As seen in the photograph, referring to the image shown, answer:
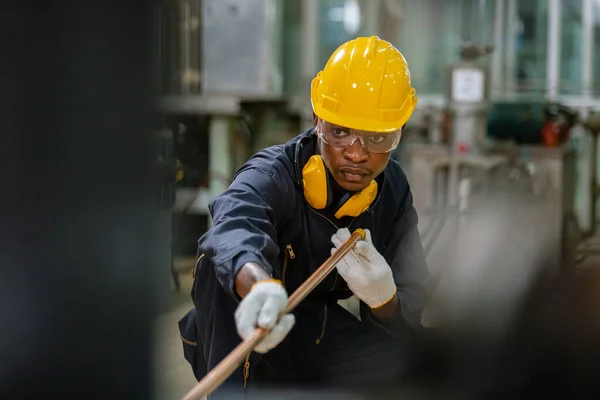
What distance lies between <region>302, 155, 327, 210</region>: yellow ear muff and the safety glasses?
4cm

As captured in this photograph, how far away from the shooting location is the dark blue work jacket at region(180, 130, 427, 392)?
A: 1179mm

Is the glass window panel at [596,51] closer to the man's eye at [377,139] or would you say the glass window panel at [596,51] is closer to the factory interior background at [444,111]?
the factory interior background at [444,111]

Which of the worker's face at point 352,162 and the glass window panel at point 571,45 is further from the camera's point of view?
the glass window panel at point 571,45

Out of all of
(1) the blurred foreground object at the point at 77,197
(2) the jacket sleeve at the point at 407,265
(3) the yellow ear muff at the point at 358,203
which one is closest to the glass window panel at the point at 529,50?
(2) the jacket sleeve at the point at 407,265

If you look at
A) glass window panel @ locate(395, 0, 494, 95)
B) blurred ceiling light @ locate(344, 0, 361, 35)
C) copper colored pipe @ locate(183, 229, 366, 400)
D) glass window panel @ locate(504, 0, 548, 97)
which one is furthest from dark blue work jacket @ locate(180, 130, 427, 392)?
glass window panel @ locate(504, 0, 548, 97)

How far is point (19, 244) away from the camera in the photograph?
118 centimetres

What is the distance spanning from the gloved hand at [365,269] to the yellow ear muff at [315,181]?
7cm

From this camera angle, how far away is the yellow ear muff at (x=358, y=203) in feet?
4.49

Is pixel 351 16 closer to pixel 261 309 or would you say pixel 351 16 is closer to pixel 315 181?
pixel 315 181

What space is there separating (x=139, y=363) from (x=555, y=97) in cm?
391

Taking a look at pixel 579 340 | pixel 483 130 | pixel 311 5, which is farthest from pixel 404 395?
pixel 311 5

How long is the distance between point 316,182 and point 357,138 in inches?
4.2

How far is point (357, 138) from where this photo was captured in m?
1.30

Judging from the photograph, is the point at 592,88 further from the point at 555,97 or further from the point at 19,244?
the point at 19,244
